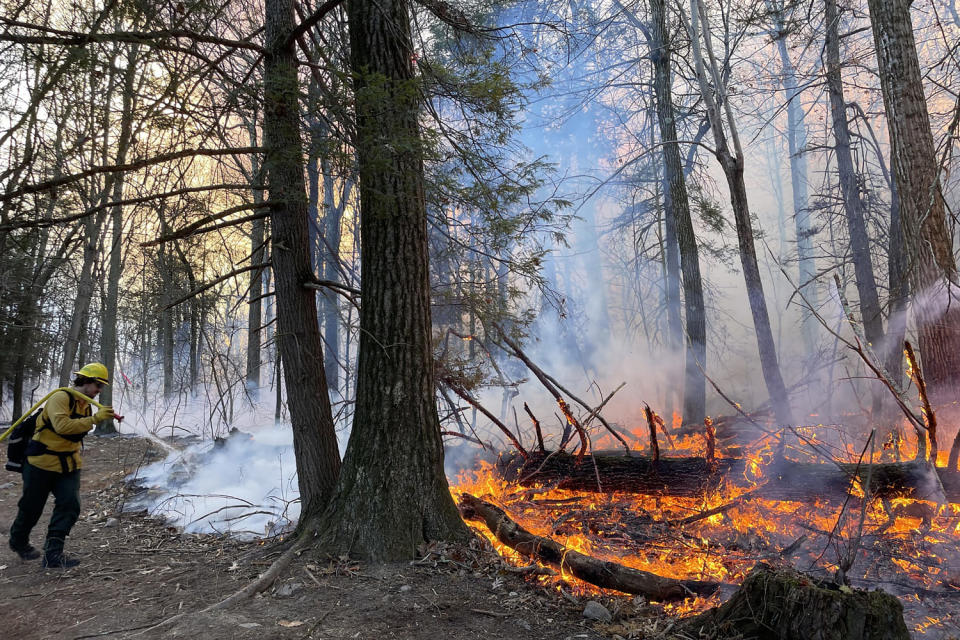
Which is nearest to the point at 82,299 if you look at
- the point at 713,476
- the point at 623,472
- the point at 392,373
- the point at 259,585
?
the point at 392,373

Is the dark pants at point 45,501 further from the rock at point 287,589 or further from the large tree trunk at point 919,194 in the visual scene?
the large tree trunk at point 919,194

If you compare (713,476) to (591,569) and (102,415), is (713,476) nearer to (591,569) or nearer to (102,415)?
(591,569)

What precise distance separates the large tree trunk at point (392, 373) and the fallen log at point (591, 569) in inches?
20.3

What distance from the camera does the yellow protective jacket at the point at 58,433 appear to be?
5.49 m

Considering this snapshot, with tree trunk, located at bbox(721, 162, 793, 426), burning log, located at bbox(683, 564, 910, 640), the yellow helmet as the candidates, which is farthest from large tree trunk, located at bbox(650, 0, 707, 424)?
the yellow helmet

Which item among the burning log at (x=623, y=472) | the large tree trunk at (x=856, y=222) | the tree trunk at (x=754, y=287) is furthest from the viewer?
the large tree trunk at (x=856, y=222)

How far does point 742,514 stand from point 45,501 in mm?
6784

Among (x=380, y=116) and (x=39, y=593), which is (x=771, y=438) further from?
(x=39, y=593)

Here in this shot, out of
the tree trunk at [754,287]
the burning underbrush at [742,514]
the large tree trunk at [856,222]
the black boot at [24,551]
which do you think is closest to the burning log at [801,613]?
the burning underbrush at [742,514]

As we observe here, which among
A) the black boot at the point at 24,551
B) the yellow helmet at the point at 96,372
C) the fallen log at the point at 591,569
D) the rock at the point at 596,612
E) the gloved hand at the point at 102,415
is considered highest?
the yellow helmet at the point at 96,372

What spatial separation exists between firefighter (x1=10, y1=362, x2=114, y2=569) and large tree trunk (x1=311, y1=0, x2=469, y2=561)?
94.6 inches

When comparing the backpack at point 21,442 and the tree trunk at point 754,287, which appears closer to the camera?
the backpack at point 21,442

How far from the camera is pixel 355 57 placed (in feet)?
17.0

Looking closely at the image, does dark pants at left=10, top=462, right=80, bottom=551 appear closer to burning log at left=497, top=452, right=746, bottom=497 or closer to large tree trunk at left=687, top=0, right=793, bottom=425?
burning log at left=497, top=452, right=746, bottom=497
